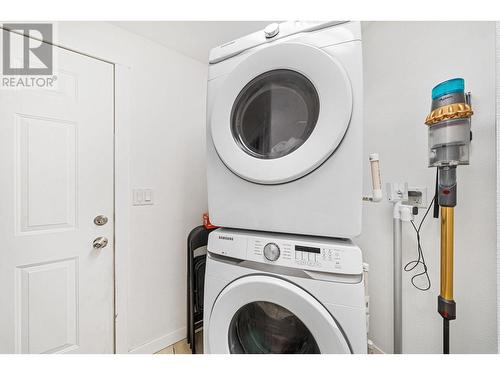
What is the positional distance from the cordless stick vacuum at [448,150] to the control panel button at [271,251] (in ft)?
2.34

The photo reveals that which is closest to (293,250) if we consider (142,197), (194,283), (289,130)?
(289,130)

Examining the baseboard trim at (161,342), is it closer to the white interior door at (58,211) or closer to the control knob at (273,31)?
the white interior door at (58,211)

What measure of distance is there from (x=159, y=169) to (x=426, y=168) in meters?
1.58

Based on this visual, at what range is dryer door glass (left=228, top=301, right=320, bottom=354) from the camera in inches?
33.4

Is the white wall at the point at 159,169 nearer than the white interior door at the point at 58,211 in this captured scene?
No

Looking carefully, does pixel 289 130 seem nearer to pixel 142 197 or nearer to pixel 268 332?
pixel 268 332

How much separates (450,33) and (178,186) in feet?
5.72

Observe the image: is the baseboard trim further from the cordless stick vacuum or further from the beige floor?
the cordless stick vacuum

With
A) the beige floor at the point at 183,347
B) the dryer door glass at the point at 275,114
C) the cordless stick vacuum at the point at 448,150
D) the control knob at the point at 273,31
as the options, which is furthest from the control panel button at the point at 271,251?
the beige floor at the point at 183,347

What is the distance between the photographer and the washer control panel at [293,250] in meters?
0.73

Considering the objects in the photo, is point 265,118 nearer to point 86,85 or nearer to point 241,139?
point 241,139

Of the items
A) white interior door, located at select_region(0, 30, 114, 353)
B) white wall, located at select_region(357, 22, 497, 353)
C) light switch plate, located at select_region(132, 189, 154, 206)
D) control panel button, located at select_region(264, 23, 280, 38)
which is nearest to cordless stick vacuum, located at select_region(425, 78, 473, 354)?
white wall, located at select_region(357, 22, 497, 353)

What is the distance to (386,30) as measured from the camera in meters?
1.34
